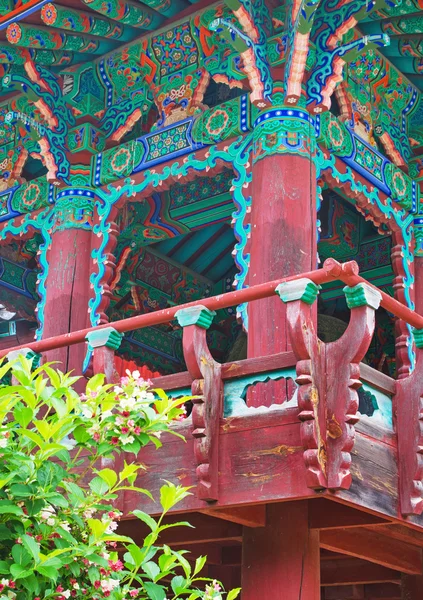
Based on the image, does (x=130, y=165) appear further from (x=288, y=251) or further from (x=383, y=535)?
(x=383, y=535)

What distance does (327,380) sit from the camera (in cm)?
→ 462

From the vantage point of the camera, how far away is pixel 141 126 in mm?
7723

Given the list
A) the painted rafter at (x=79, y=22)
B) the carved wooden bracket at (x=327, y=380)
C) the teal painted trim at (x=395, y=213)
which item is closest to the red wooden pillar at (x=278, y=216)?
the teal painted trim at (x=395, y=213)

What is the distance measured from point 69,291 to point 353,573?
2797 millimetres

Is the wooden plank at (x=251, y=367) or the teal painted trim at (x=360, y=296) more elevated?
the teal painted trim at (x=360, y=296)

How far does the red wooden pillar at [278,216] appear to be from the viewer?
225 inches

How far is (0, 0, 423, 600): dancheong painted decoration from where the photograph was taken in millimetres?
4754

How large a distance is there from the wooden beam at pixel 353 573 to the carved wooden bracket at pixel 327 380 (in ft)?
8.23

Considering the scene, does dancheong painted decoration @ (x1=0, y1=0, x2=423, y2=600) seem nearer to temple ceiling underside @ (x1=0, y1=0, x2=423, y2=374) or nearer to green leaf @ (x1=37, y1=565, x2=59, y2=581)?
temple ceiling underside @ (x1=0, y1=0, x2=423, y2=374)

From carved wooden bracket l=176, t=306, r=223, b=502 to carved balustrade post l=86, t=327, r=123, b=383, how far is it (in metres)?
0.53

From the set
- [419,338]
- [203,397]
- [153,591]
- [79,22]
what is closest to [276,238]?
[419,338]

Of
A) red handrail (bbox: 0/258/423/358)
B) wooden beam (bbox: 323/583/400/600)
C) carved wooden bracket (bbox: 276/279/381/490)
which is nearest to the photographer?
carved wooden bracket (bbox: 276/279/381/490)

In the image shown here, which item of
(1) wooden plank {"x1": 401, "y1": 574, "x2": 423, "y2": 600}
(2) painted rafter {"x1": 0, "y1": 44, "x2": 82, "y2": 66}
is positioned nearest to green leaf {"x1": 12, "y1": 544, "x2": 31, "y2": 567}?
(1) wooden plank {"x1": 401, "y1": 574, "x2": 423, "y2": 600}

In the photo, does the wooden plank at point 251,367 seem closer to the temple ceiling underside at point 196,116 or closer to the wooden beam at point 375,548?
the temple ceiling underside at point 196,116
